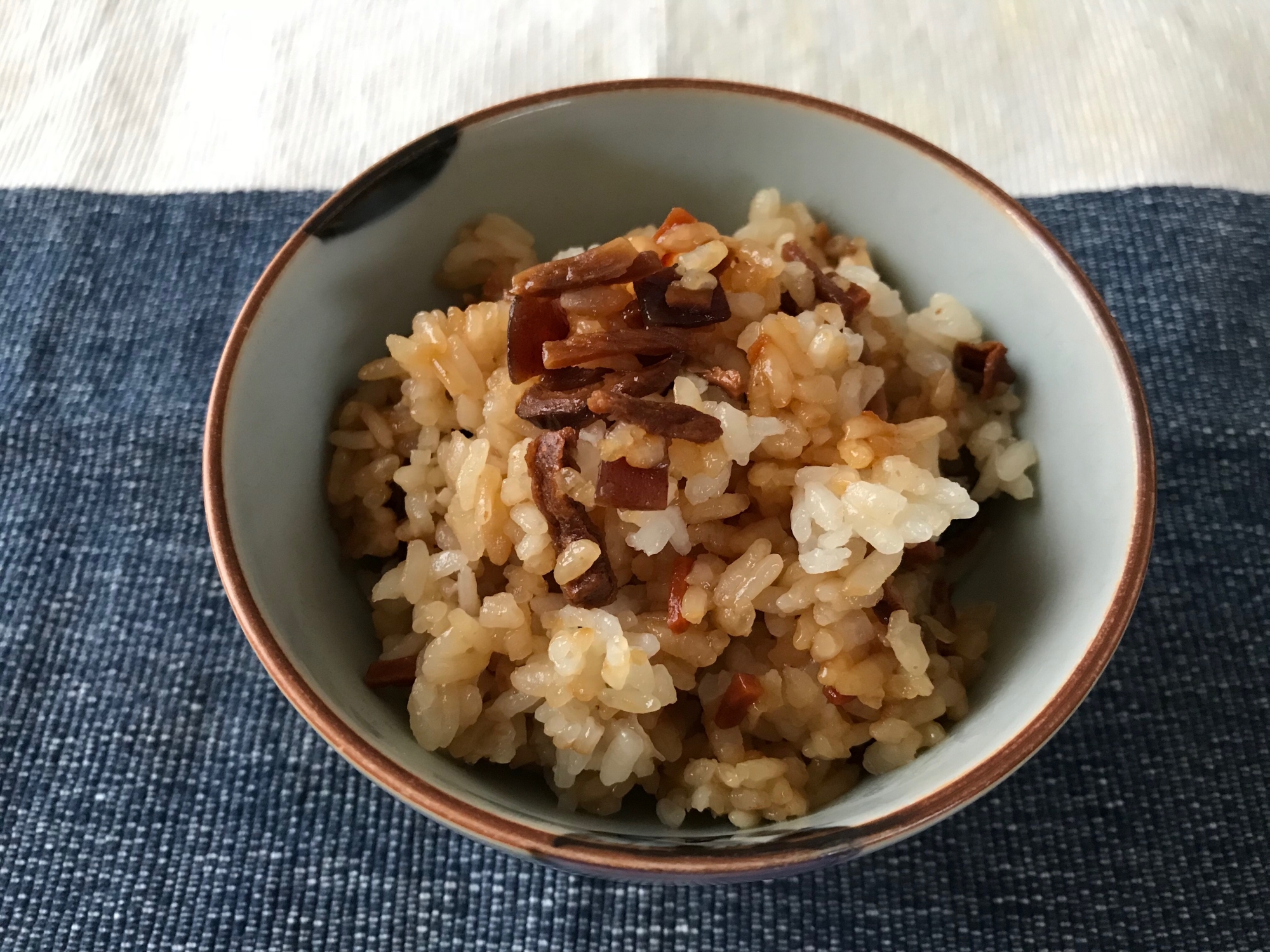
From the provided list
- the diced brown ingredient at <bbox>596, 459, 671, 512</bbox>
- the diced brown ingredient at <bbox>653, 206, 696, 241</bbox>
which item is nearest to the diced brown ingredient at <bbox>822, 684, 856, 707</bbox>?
the diced brown ingredient at <bbox>596, 459, 671, 512</bbox>

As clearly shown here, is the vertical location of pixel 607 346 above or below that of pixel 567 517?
above

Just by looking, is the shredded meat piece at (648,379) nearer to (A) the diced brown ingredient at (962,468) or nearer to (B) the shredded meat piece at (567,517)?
(B) the shredded meat piece at (567,517)

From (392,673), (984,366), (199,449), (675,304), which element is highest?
(675,304)

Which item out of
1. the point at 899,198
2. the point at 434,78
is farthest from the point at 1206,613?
the point at 434,78

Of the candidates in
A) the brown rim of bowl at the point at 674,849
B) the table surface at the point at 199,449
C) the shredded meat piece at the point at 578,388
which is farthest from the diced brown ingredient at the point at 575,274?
the table surface at the point at 199,449

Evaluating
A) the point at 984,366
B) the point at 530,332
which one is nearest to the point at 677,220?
the point at 530,332

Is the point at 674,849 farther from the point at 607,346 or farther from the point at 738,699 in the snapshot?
the point at 607,346

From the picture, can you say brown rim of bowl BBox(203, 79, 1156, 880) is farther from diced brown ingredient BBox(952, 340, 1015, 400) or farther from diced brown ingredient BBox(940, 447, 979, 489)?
diced brown ingredient BBox(940, 447, 979, 489)
